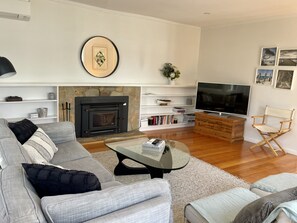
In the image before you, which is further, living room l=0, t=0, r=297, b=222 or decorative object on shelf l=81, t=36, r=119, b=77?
decorative object on shelf l=81, t=36, r=119, b=77

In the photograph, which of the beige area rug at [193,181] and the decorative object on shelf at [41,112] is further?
the decorative object on shelf at [41,112]

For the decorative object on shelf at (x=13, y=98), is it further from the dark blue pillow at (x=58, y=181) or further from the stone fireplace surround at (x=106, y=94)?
the dark blue pillow at (x=58, y=181)

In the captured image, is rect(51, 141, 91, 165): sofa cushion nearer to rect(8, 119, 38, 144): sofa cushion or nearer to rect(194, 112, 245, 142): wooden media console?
rect(8, 119, 38, 144): sofa cushion

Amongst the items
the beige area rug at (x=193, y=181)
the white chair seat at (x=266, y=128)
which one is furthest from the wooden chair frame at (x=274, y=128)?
the beige area rug at (x=193, y=181)

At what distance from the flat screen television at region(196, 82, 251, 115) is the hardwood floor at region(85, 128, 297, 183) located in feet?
2.29

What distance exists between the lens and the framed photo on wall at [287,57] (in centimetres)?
435

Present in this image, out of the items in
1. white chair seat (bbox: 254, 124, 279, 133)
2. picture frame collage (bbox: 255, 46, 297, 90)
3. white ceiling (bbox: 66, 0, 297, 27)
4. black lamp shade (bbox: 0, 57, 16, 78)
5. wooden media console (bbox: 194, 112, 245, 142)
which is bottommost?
wooden media console (bbox: 194, 112, 245, 142)

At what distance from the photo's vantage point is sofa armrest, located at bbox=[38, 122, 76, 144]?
2.94 m

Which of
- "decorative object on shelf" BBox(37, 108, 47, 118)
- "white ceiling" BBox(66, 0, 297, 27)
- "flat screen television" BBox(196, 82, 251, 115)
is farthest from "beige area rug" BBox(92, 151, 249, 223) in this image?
"white ceiling" BBox(66, 0, 297, 27)

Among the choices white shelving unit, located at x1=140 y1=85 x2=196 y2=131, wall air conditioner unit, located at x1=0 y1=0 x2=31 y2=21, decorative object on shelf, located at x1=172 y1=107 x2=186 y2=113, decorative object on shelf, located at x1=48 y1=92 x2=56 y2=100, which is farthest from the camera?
decorative object on shelf, located at x1=172 y1=107 x2=186 y2=113

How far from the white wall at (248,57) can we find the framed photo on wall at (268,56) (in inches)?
3.8

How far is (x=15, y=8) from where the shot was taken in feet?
11.6

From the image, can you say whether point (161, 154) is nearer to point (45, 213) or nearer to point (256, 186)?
point (256, 186)

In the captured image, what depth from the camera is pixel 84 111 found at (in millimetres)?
4660
